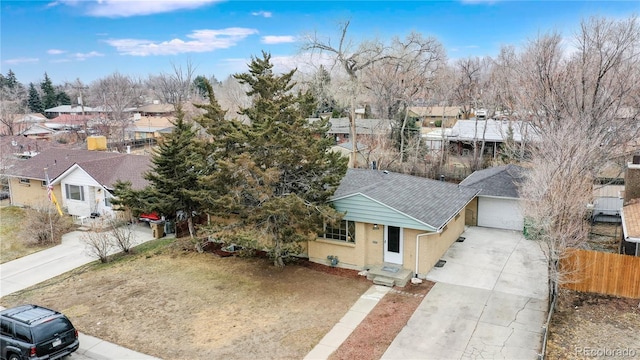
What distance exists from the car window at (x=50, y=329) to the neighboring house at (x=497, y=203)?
17.6 meters

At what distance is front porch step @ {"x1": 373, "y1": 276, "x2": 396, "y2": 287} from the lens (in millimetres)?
15363

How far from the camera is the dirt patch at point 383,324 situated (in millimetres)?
11367

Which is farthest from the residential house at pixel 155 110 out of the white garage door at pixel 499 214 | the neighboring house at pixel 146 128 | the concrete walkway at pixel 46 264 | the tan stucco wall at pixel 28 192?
the white garage door at pixel 499 214

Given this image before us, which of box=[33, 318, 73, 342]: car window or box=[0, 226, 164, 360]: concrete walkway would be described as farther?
box=[0, 226, 164, 360]: concrete walkway

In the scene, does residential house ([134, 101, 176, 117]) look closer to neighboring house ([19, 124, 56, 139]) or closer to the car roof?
neighboring house ([19, 124, 56, 139])

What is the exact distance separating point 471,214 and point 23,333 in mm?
18707

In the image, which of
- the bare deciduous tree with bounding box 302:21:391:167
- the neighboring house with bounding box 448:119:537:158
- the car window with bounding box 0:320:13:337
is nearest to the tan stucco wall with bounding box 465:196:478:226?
the bare deciduous tree with bounding box 302:21:391:167

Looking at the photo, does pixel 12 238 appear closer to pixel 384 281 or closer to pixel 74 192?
pixel 74 192

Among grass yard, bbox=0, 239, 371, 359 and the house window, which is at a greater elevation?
the house window

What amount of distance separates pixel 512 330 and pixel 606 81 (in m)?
16.7

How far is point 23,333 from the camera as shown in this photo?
11008 millimetres

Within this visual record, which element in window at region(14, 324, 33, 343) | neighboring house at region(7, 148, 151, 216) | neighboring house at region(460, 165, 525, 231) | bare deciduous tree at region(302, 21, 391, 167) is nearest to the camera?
window at region(14, 324, 33, 343)

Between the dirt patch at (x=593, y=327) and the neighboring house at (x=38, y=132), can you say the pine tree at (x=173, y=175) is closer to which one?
the dirt patch at (x=593, y=327)

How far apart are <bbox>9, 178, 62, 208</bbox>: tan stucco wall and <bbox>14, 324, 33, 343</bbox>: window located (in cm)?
1833
